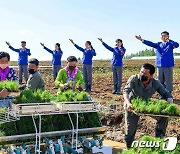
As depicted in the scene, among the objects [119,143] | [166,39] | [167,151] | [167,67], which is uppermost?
[166,39]

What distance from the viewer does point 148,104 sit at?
6.04 m

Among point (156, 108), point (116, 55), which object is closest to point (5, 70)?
point (156, 108)

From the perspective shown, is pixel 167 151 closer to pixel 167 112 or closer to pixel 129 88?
pixel 167 112

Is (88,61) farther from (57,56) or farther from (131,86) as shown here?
(131,86)

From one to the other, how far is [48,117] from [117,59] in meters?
8.02

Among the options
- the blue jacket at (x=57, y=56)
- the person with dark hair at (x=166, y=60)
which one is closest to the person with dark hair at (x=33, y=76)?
the person with dark hair at (x=166, y=60)

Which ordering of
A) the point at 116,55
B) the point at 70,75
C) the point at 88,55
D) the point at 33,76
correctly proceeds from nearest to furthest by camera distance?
the point at 33,76, the point at 70,75, the point at 116,55, the point at 88,55

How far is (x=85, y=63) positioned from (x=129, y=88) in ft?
27.3

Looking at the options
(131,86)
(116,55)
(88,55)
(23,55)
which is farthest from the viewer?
(23,55)

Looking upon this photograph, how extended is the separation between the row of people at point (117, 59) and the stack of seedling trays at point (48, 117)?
383 cm

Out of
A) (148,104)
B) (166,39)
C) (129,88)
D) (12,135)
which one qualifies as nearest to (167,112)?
(148,104)

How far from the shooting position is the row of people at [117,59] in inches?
431

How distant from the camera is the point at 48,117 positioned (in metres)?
6.41

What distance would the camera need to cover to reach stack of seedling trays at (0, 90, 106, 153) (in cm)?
591
